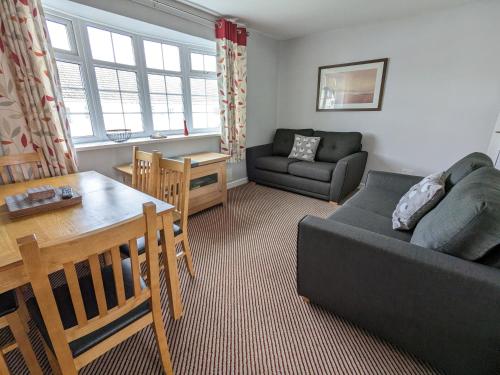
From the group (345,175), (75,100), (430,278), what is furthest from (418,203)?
(75,100)

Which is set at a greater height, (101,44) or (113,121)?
(101,44)

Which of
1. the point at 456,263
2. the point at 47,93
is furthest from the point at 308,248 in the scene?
the point at 47,93

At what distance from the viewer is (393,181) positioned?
228 centimetres

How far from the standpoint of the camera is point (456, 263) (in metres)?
→ 0.96

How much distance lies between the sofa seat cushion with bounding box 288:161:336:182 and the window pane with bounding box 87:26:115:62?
2.46 metres

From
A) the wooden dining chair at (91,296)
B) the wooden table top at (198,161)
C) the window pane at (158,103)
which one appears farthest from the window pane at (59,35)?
the wooden dining chair at (91,296)

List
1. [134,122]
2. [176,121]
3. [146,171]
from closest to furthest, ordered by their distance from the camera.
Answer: [146,171] < [134,122] < [176,121]

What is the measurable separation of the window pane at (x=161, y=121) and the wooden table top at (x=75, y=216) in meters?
1.51

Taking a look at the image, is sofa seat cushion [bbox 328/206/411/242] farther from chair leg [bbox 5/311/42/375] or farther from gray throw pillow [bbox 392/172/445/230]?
chair leg [bbox 5/311/42/375]

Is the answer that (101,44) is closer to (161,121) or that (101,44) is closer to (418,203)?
(161,121)

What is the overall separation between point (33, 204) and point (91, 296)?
61 centimetres

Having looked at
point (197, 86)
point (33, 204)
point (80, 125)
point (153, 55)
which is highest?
point (153, 55)

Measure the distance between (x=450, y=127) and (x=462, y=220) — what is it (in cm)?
263

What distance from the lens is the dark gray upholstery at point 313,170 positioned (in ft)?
9.91
